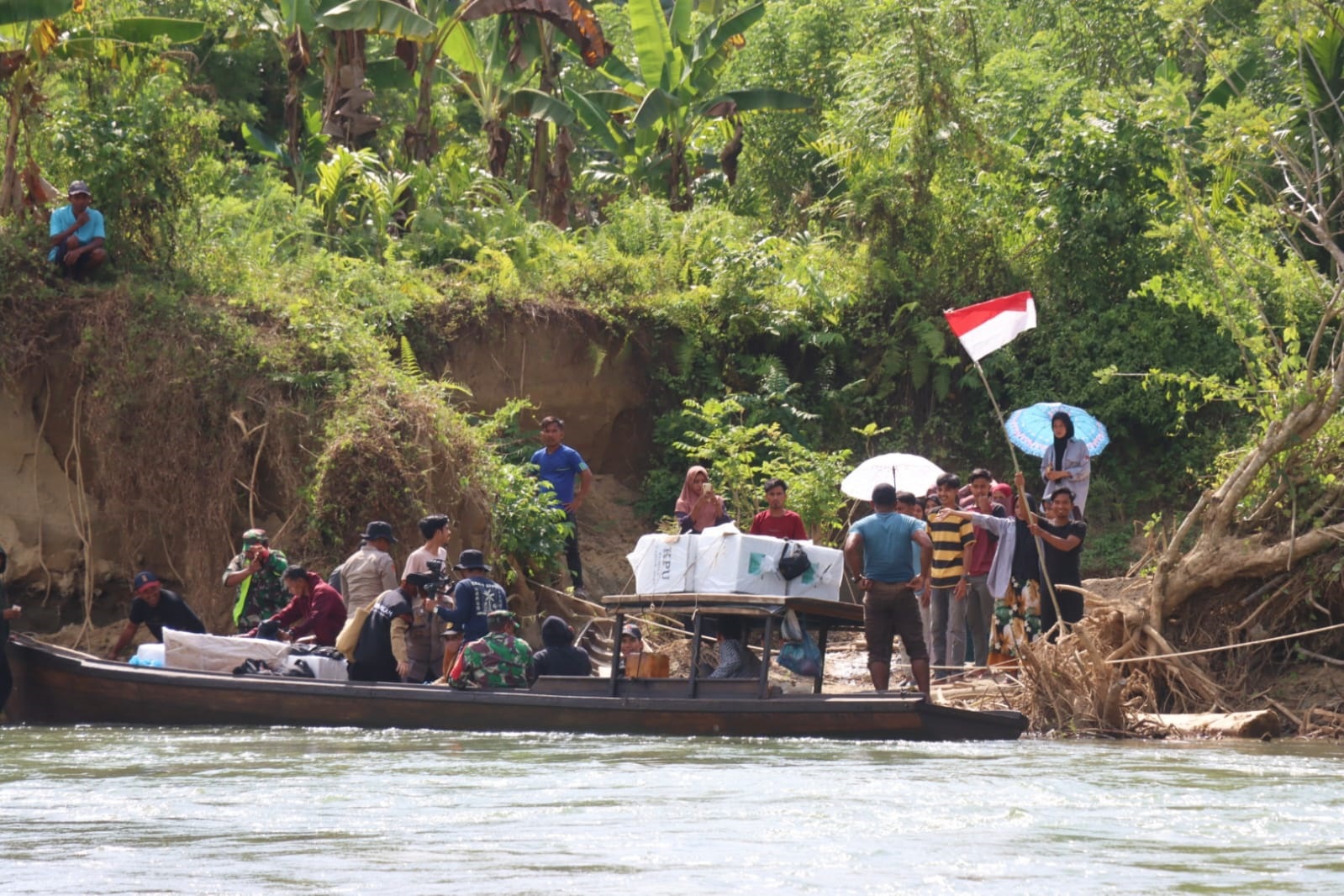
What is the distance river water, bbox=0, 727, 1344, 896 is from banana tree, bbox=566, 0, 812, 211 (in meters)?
13.7

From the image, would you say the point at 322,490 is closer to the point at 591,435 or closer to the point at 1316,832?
the point at 591,435

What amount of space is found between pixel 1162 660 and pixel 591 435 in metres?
9.47

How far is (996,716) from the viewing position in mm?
12328

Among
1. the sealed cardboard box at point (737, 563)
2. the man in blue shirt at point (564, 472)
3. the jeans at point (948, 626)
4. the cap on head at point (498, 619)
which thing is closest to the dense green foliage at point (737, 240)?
the man in blue shirt at point (564, 472)

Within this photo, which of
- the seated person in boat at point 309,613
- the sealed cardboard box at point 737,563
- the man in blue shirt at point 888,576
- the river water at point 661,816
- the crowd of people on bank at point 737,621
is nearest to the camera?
the river water at point 661,816

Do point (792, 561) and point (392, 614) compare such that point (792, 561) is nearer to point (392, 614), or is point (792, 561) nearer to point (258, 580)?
point (392, 614)

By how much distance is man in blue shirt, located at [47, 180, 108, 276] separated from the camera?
17.6m

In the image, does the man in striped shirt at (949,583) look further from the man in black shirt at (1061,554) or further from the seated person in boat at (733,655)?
the seated person in boat at (733,655)

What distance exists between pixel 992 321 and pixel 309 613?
619 centimetres

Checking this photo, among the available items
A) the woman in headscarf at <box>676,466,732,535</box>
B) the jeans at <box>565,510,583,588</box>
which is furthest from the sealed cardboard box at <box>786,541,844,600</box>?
the jeans at <box>565,510,583,588</box>

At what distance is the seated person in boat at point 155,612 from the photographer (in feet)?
46.9

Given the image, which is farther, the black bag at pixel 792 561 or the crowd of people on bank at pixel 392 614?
the crowd of people on bank at pixel 392 614

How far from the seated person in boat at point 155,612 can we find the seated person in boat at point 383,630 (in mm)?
1878

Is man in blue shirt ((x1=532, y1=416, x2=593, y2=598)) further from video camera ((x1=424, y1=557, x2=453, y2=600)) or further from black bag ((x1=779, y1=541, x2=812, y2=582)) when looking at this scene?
black bag ((x1=779, y1=541, x2=812, y2=582))
